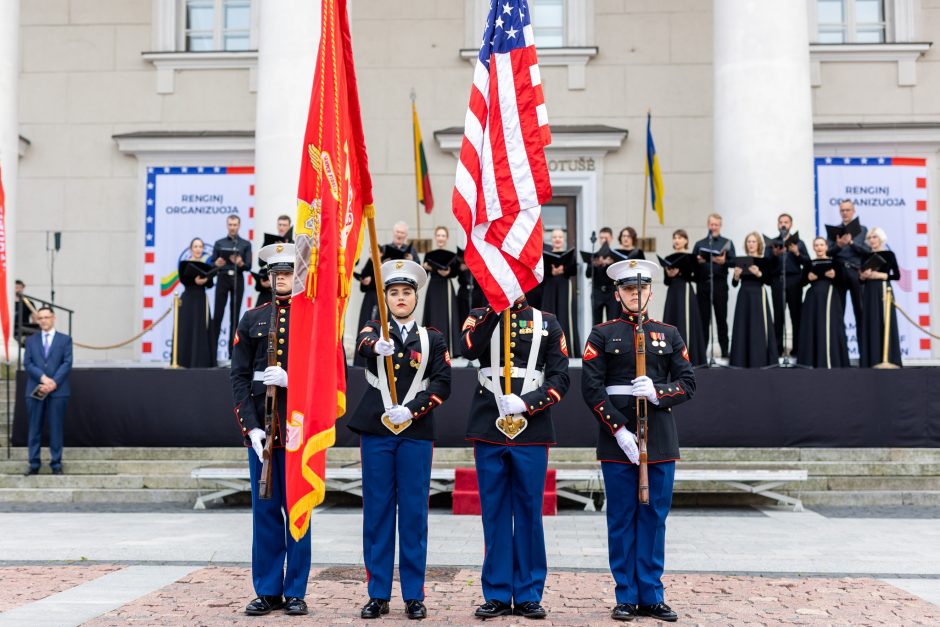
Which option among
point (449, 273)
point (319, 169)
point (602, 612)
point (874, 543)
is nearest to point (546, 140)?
point (319, 169)

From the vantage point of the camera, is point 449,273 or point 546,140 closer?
point 546,140

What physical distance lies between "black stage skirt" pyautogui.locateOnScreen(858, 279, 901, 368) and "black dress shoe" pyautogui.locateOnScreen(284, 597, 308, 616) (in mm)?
9814

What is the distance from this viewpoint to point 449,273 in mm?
14234

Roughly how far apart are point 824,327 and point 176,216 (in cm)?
1073

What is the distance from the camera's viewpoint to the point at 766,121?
48.2 feet

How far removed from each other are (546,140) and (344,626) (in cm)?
325

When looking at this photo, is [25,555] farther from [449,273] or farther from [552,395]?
[449,273]

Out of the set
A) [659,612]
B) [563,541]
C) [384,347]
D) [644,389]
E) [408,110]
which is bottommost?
[563,541]

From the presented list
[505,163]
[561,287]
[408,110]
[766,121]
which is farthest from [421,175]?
[505,163]

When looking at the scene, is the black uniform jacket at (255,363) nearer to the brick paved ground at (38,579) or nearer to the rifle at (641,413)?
the brick paved ground at (38,579)

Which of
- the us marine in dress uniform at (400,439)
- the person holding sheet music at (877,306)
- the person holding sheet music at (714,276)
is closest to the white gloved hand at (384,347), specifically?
the us marine in dress uniform at (400,439)

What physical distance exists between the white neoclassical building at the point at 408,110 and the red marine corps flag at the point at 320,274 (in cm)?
1143

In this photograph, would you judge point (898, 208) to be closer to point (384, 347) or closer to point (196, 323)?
point (196, 323)

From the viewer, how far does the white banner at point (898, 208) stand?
17625 mm
